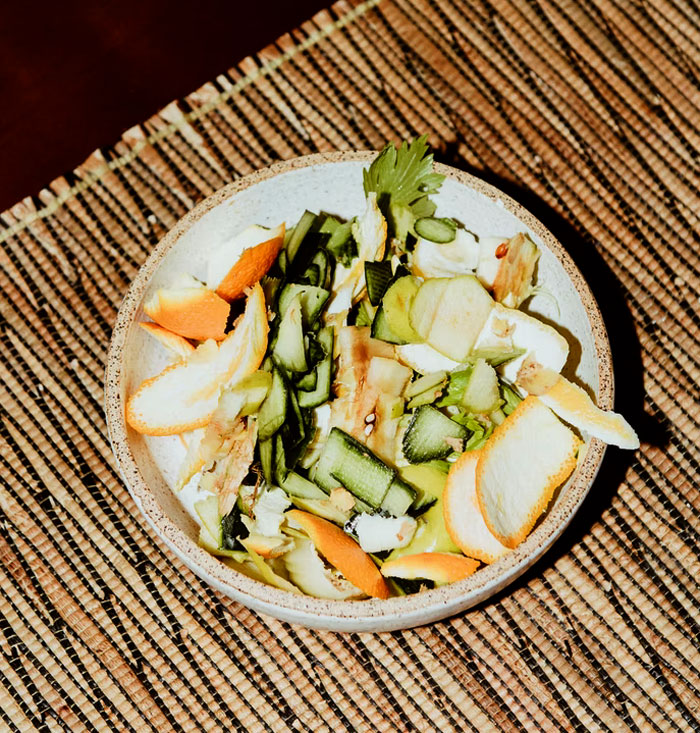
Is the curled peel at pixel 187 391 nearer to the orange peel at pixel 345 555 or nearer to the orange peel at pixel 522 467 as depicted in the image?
the orange peel at pixel 345 555

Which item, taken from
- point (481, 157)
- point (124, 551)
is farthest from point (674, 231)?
point (124, 551)

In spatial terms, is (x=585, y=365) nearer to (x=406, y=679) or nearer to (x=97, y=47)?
(x=406, y=679)

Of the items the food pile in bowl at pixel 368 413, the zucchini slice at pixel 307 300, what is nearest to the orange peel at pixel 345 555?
the food pile in bowl at pixel 368 413

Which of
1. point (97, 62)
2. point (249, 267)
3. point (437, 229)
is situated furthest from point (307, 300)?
point (97, 62)

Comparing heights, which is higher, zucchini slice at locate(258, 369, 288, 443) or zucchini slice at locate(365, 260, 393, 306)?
zucchini slice at locate(365, 260, 393, 306)

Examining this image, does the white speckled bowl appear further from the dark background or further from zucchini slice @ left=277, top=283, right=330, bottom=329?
the dark background

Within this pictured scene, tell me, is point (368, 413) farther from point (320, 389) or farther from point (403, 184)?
point (403, 184)

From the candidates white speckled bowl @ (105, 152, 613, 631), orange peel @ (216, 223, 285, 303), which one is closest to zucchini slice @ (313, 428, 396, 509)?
white speckled bowl @ (105, 152, 613, 631)
